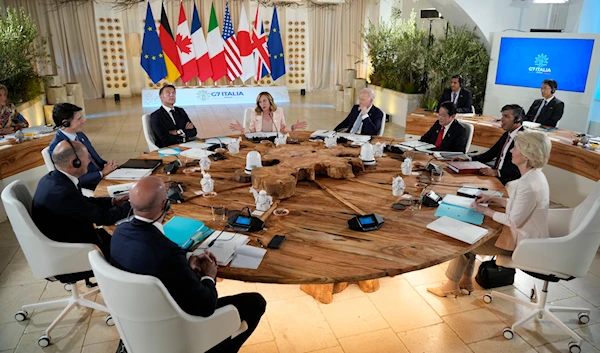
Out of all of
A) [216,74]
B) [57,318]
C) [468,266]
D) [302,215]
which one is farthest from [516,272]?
[216,74]

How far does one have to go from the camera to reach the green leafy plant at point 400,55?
918cm

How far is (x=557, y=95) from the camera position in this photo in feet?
22.6

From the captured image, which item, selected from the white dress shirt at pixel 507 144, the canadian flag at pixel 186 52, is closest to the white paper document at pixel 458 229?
the white dress shirt at pixel 507 144

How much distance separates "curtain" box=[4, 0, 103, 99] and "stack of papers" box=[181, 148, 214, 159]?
1012 cm

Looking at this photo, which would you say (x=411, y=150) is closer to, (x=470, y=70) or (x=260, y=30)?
(x=470, y=70)

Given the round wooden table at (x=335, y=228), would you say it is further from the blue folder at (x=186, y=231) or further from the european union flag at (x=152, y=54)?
the european union flag at (x=152, y=54)

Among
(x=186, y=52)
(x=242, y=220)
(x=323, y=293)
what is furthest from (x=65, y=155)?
(x=186, y=52)

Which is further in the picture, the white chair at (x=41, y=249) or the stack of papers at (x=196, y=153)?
the stack of papers at (x=196, y=153)

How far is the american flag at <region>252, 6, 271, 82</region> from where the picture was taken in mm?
12348

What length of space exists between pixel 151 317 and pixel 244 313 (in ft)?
1.92

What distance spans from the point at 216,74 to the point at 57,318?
34.1 ft

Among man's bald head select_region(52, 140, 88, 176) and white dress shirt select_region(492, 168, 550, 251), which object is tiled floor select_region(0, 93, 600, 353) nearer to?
white dress shirt select_region(492, 168, 550, 251)

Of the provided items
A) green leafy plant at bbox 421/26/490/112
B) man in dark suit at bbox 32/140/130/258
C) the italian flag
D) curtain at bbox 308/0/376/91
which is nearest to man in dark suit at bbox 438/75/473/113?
green leafy plant at bbox 421/26/490/112

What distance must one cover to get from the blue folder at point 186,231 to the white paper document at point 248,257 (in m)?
0.26
